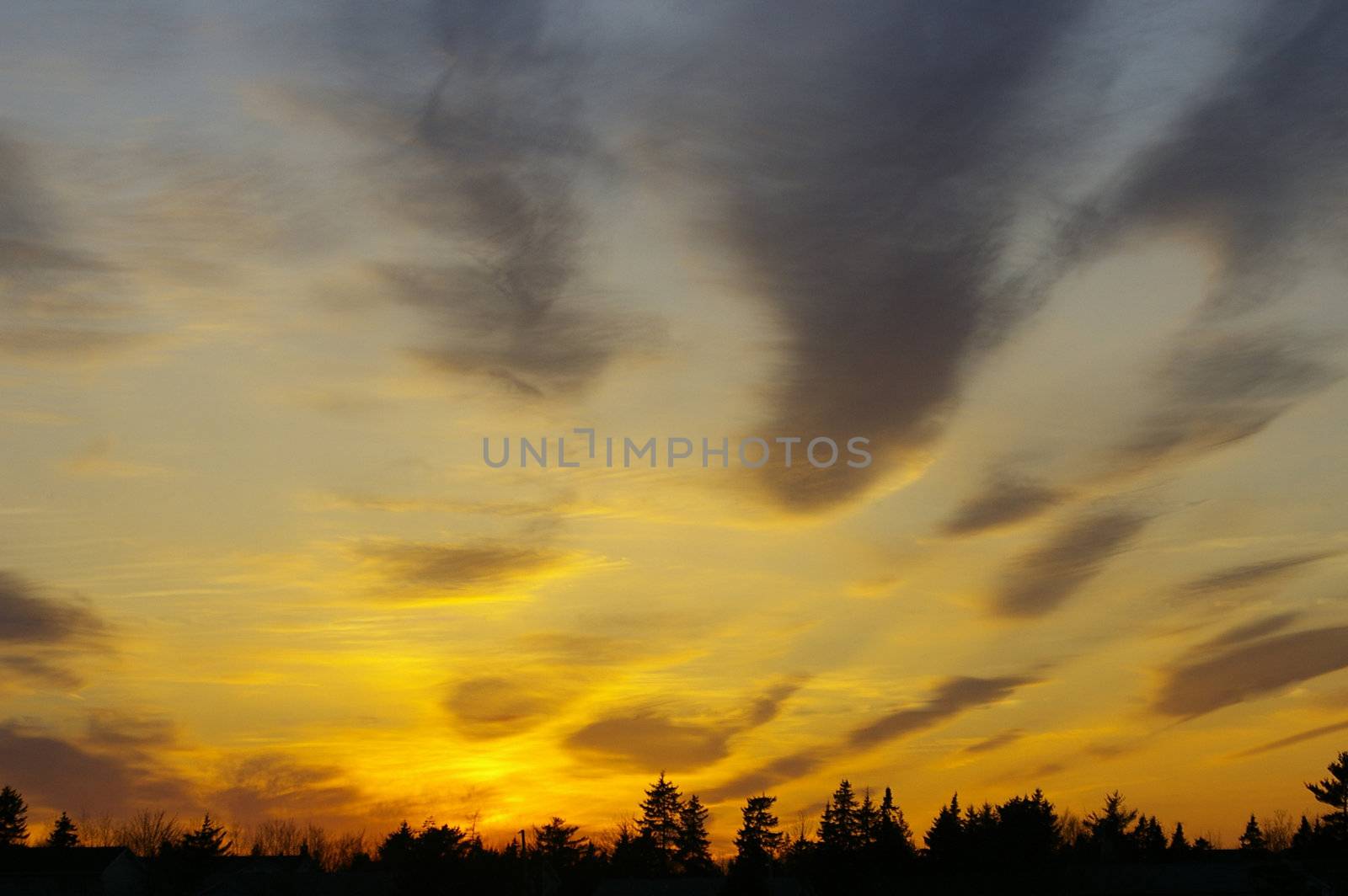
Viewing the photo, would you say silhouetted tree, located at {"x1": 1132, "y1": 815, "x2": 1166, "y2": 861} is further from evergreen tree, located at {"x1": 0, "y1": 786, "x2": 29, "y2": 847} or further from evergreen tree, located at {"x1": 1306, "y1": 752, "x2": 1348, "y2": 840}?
evergreen tree, located at {"x1": 0, "y1": 786, "x2": 29, "y2": 847}

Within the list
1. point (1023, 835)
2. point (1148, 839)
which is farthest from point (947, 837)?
point (1148, 839)

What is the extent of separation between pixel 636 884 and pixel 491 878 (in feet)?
108

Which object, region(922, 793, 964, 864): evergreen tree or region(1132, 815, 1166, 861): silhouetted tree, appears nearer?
region(922, 793, 964, 864): evergreen tree

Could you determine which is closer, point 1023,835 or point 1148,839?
point 1023,835

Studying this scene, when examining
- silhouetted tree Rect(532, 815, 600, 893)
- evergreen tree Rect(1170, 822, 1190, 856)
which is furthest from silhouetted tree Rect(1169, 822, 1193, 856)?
silhouetted tree Rect(532, 815, 600, 893)

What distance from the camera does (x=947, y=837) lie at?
123 meters

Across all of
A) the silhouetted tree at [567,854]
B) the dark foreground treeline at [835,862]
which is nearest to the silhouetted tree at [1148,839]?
the dark foreground treeline at [835,862]

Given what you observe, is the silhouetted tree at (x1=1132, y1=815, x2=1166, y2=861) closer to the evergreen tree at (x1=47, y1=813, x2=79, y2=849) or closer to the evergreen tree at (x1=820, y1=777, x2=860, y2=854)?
the evergreen tree at (x1=820, y1=777, x2=860, y2=854)

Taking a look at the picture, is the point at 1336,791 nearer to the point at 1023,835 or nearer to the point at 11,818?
the point at 1023,835

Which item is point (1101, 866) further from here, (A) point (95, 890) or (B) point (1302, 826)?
(A) point (95, 890)

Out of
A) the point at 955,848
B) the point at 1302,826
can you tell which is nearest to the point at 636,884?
the point at 955,848

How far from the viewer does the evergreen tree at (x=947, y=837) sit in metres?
120

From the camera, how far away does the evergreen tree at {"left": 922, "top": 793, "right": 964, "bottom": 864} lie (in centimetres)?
12007

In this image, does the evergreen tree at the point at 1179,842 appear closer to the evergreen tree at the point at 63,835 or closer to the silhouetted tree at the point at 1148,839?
the silhouetted tree at the point at 1148,839
